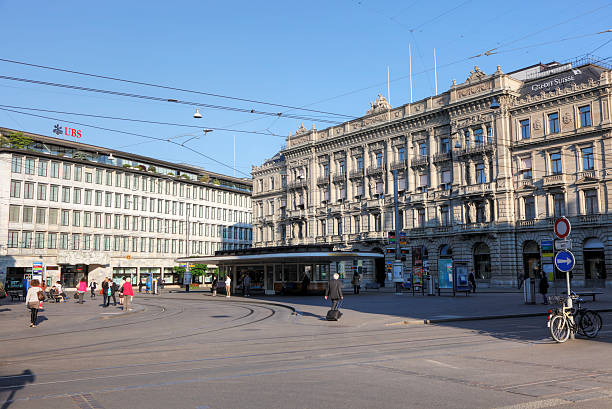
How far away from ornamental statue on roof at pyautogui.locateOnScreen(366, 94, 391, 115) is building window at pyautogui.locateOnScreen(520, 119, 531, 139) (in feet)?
57.2

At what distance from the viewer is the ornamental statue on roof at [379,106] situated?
67.7 metres

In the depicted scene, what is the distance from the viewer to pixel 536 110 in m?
52.6

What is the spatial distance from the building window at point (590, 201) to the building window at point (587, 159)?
2084mm

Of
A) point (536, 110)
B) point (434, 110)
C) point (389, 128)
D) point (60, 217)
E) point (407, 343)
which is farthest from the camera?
point (60, 217)

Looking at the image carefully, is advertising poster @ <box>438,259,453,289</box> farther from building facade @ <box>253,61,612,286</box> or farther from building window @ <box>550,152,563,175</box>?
building window @ <box>550,152,563,175</box>

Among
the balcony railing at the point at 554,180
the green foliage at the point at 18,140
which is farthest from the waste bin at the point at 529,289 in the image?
the green foliage at the point at 18,140

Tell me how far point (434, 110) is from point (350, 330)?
46767mm

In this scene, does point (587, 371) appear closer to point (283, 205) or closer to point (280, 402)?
point (280, 402)

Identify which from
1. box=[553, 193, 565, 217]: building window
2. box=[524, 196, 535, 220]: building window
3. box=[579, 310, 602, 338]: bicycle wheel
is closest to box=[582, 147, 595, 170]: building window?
box=[553, 193, 565, 217]: building window

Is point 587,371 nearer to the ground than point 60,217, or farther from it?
nearer to the ground

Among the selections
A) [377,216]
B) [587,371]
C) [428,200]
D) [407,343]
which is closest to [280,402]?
[587,371]

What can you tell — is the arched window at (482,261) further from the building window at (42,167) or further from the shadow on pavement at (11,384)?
the building window at (42,167)

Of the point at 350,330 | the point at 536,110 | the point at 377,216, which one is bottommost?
the point at 350,330

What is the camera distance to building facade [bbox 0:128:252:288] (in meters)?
67.4
